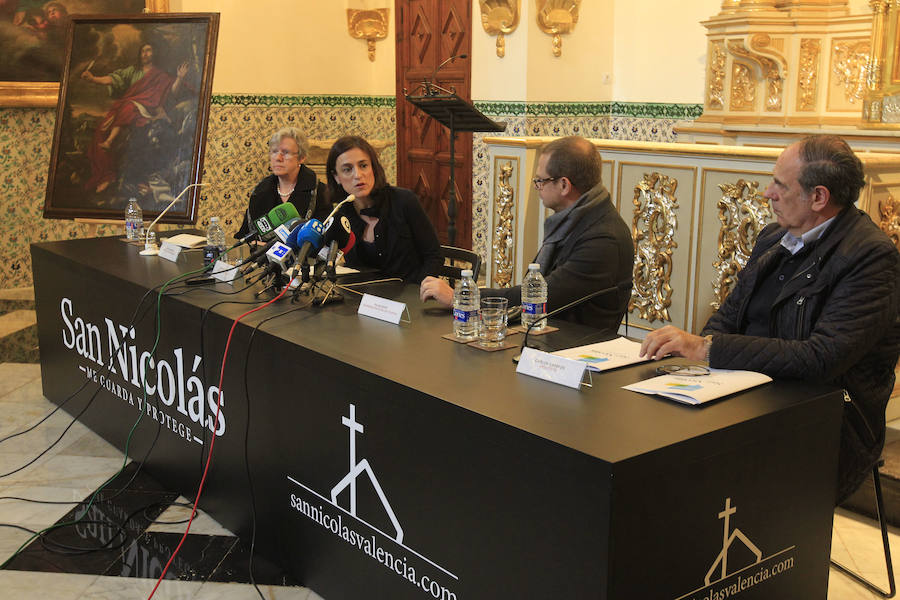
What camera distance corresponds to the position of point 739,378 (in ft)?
6.96

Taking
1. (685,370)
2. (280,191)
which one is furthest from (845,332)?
(280,191)

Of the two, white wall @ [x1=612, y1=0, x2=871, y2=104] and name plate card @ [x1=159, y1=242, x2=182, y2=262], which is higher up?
white wall @ [x1=612, y1=0, x2=871, y2=104]

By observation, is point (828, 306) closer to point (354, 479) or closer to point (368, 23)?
point (354, 479)

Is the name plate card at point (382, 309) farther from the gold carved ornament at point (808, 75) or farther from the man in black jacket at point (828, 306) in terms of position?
the gold carved ornament at point (808, 75)

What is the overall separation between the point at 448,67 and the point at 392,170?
1.25m

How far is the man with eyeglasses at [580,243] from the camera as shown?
3.01 metres

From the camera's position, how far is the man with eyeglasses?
301 centimetres

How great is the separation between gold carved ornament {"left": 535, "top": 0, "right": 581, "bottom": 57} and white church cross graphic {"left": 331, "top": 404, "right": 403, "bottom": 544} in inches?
213

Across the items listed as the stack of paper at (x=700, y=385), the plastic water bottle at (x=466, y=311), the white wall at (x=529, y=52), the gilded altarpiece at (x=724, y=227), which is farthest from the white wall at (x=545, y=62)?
the stack of paper at (x=700, y=385)

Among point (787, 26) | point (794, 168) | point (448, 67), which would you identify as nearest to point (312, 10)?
point (448, 67)

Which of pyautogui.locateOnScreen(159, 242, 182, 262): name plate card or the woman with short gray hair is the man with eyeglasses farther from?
the woman with short gray hair

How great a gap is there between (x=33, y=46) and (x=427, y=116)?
327 cm

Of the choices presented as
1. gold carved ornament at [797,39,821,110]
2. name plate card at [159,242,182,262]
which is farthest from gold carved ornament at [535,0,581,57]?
name plate card at [159,242,182,262]

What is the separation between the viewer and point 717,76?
6.28 meters
